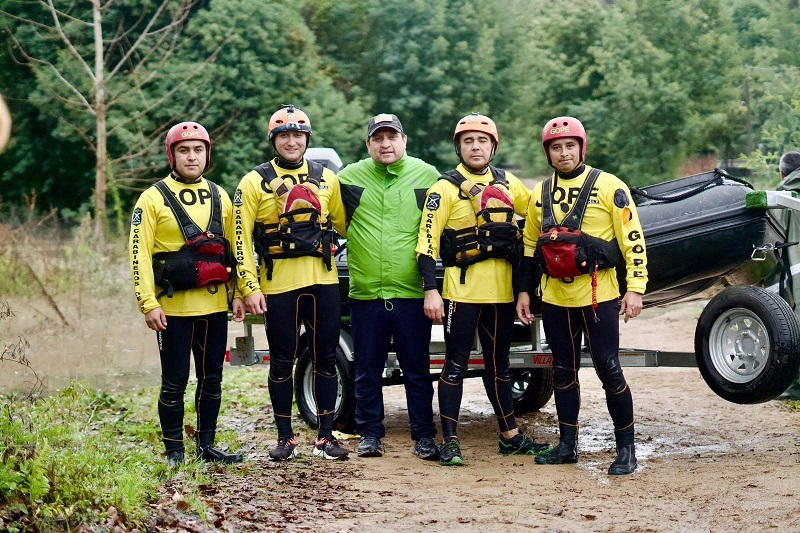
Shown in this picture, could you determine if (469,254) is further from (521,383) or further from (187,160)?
(521,383)

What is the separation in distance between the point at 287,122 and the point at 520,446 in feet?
9.17

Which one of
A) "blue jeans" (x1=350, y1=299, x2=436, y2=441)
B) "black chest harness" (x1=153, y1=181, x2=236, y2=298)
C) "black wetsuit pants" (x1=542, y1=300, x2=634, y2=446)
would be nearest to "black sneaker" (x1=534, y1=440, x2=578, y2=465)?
"black wetsuit pants" (x1=542, y1=300, x2=634, y2=446)

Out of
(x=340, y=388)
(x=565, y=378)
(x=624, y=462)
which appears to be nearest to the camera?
(x=624, y=462)

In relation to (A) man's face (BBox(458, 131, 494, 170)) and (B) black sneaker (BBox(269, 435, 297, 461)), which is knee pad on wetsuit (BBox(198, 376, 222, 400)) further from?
(A) man's face (BBox(458, 131, 494, 170))

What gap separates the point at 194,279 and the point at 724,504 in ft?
11.3

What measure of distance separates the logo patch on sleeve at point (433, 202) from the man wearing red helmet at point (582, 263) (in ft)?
2.01

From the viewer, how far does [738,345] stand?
7.17m

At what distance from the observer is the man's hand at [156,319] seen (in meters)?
6.69

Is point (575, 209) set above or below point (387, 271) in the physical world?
above

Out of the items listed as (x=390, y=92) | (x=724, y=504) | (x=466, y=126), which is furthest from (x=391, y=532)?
(x=390, y=92)

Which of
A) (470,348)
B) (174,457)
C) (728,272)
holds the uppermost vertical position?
(728,272)

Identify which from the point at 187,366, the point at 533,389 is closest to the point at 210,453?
the point at 187,366

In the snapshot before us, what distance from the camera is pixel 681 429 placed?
8.77 m

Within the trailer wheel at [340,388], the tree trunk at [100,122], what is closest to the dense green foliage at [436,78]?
the tree trunk at [100,122]
